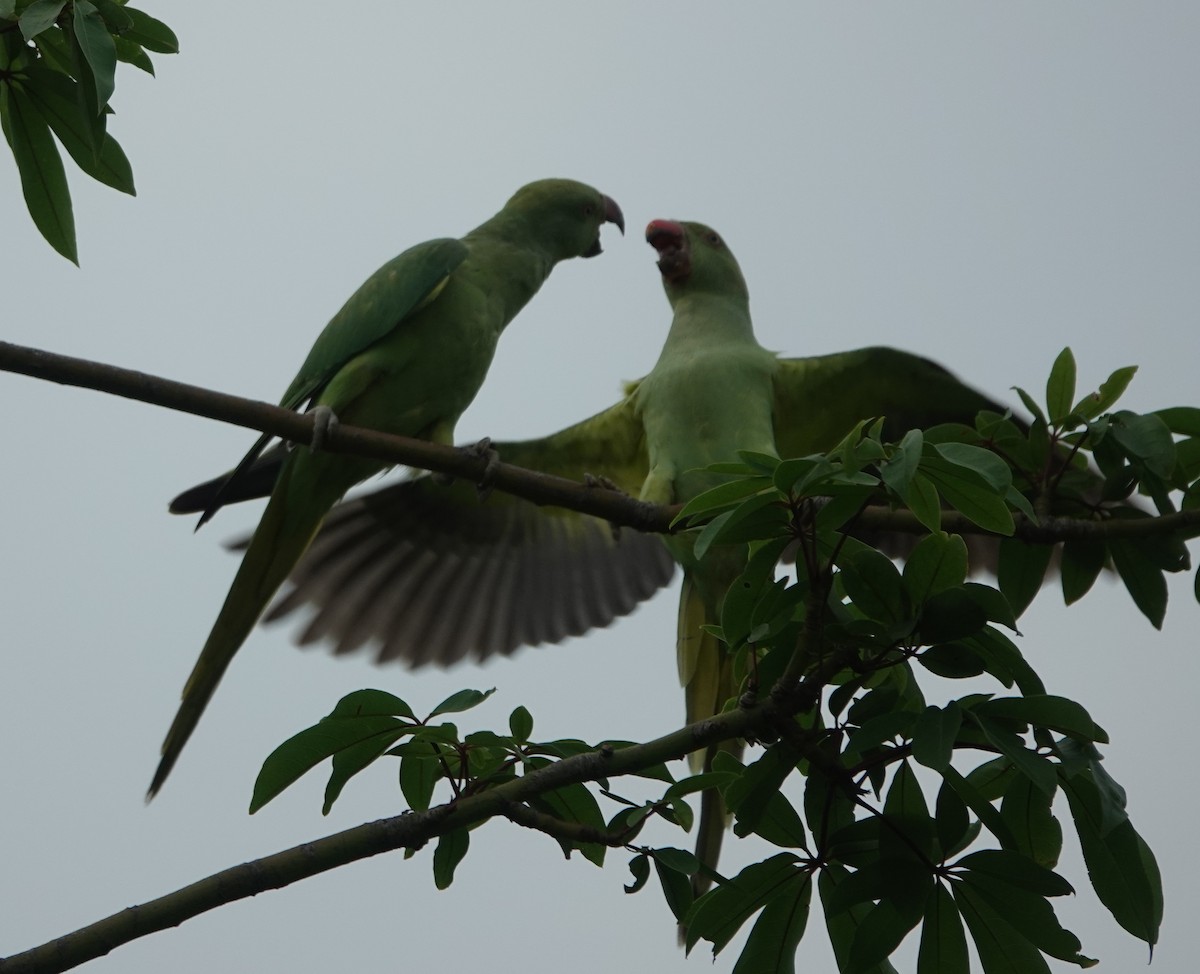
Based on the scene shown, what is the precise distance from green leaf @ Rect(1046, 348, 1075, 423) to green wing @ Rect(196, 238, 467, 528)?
6.62 ft

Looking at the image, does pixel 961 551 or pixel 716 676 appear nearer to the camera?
pixel 961 551

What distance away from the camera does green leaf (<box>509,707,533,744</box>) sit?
220 cm

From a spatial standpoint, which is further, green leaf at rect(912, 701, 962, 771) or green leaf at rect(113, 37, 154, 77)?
green leaf at rect(113, 37, 154, 77)

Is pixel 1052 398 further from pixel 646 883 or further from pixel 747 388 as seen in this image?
pixel 747 388

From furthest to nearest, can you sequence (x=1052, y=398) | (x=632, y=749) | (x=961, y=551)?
(x=1052, y=398), (x=632, y=749), (x=961, y=551)

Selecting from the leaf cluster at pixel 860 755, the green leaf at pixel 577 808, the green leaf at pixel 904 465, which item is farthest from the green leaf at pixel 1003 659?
the green leaf at pixel 577 808

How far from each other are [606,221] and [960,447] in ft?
10.8

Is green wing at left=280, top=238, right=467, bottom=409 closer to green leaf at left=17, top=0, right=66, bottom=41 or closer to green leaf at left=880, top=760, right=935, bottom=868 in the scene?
green leaf at left=17, top=0, right=66, bottom=41

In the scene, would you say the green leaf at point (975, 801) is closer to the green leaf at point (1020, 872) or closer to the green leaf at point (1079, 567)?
the green leaf at point (1020, 872)

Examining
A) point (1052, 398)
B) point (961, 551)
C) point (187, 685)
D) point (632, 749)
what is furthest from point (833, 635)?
point (187, 685)

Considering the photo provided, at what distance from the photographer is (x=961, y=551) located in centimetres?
191

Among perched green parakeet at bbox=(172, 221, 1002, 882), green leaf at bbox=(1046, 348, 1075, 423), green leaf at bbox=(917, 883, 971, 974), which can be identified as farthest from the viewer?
perched green parakeet at bbox=(172, 221, 1002, 882)

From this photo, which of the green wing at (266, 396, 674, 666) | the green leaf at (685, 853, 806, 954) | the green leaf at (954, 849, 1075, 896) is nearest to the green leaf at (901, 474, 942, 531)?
the green leaf at (954, 849, 1075, 896)

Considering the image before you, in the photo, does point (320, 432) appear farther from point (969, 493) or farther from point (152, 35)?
point (969, 493)
